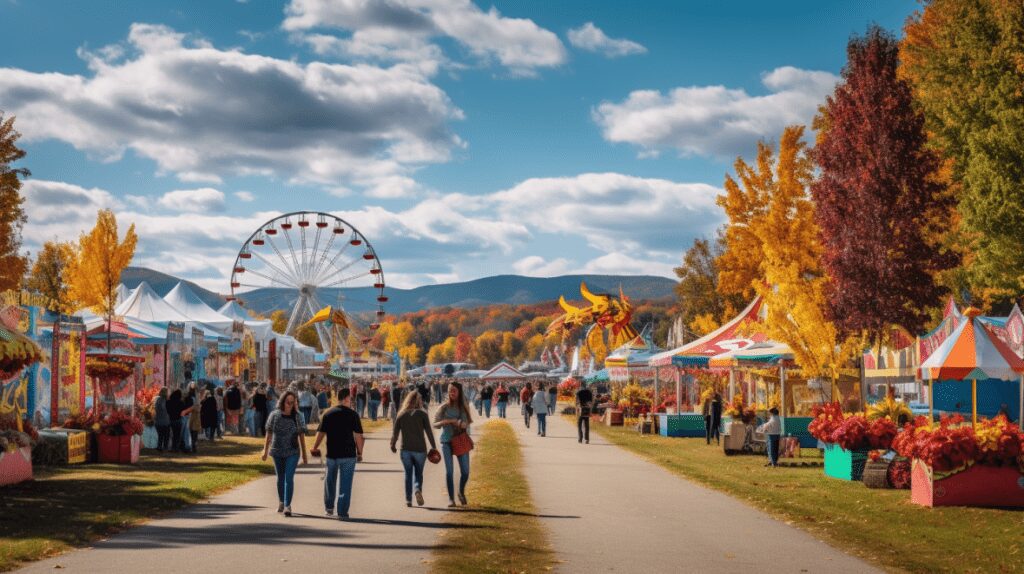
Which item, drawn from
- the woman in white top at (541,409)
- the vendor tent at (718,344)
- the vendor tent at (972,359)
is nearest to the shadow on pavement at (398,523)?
the vendor tent at (972,359)

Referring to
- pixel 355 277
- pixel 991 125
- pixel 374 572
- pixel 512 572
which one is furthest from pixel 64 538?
pixel 355 277

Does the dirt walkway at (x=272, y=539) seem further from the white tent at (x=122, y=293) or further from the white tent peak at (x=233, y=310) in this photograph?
the white tent peak at (x=233, y=310)

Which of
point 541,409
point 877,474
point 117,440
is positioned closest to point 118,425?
point 117,440

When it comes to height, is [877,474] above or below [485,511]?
above

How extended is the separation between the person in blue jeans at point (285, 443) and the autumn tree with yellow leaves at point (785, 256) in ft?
55.7

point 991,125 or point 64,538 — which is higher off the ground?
point 991,125

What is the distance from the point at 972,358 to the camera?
57.9 feet

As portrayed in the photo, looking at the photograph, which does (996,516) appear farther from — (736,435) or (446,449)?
(736,435)

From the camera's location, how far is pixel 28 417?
2500 centimetres

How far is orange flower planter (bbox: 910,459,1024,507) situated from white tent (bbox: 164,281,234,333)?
37356 millimetres

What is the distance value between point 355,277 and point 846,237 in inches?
2213

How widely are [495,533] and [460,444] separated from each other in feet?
10.1

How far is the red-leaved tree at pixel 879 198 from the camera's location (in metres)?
27.1

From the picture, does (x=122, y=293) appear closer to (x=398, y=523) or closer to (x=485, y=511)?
(x=485, y=511)
